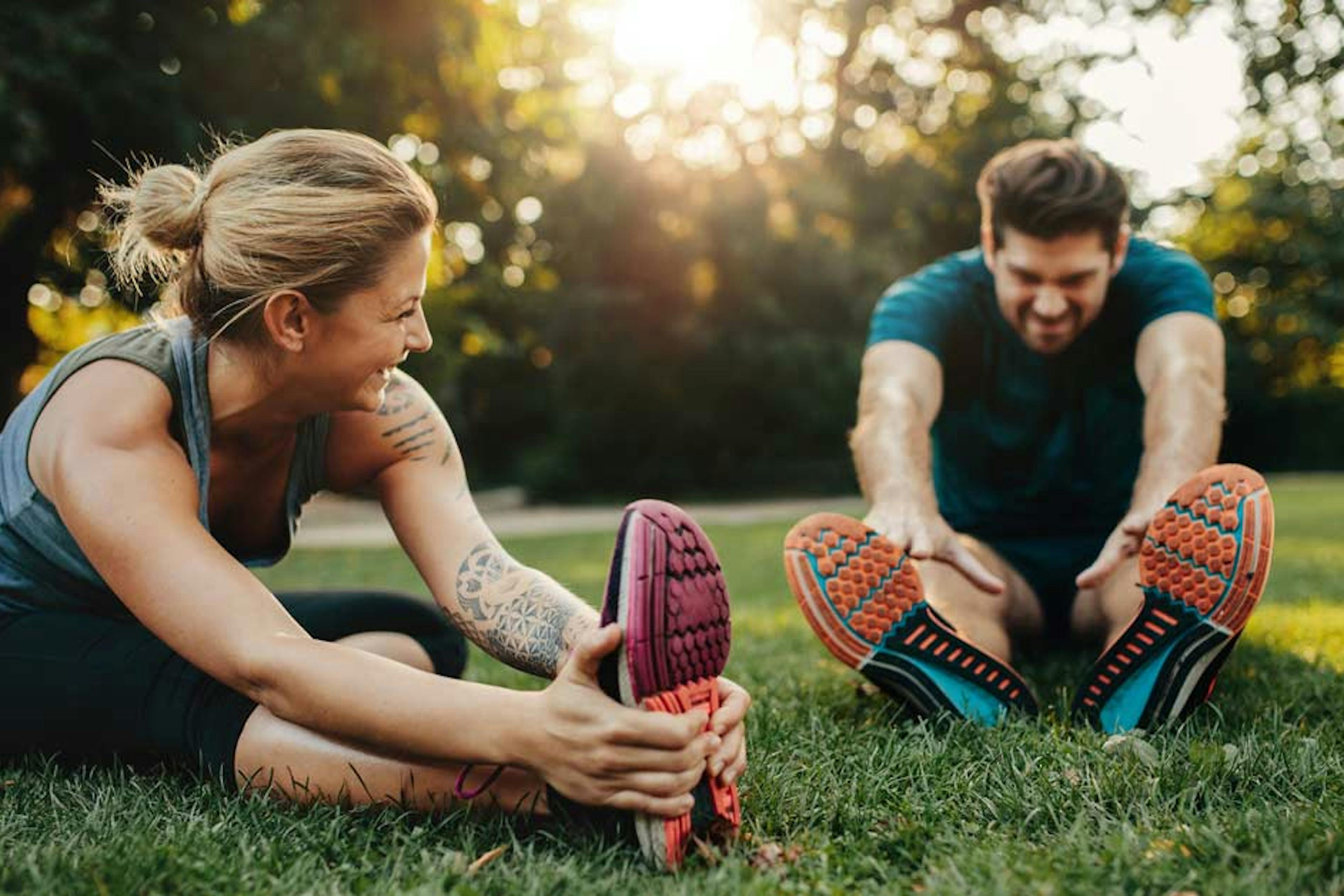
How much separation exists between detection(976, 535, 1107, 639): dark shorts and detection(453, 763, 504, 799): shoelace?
2.02m

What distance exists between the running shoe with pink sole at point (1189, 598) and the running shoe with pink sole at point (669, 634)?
101 cm

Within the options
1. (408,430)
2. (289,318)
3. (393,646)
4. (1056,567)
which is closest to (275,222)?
(289,318)

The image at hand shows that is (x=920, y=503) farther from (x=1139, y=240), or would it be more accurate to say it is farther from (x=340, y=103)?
(x=340, y=103)

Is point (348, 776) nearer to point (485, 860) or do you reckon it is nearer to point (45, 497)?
point (485, 860)

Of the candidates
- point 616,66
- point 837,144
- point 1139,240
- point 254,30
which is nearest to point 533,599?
point 1139,240

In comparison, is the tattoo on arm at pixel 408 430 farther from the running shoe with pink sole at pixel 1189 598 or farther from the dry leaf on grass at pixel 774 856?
the running shoe with pink sole at pixel 1189 598

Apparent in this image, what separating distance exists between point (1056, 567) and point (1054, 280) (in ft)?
2.78

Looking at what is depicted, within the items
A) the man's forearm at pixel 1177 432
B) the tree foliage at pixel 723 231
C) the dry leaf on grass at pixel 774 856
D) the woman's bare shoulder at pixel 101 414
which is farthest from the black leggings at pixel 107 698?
the tree foliage at pixel 723 231

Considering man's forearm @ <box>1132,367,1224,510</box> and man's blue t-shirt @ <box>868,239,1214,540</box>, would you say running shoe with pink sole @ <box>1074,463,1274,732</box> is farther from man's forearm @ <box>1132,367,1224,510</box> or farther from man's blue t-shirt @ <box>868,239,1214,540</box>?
man's blue t-shirt @ <box>868,239,1214,540</box>

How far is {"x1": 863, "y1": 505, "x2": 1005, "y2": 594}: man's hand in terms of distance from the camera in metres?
2.47

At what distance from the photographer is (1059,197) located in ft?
10.1

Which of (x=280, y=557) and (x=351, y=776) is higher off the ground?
(x=280, y=557)

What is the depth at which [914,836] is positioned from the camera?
1.77 m

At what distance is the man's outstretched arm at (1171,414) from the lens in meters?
2.49
